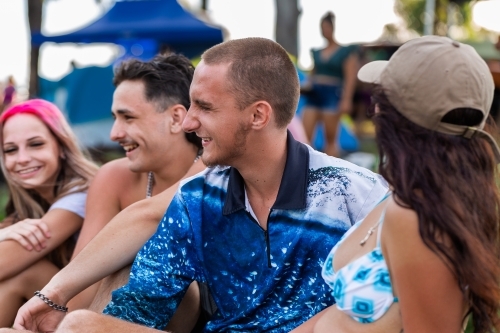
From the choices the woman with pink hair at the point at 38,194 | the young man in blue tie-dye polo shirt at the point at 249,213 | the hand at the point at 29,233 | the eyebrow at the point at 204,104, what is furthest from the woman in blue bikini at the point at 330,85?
the eyebrow at the point at 204,104

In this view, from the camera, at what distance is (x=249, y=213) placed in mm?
2973

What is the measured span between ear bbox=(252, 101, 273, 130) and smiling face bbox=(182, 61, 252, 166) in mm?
23

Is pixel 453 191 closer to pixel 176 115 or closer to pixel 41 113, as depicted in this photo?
pixel 176 115

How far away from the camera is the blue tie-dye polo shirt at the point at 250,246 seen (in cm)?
289

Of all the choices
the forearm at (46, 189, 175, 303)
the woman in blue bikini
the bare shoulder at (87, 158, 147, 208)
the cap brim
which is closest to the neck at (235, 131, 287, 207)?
the forearm at (46, 189, 175, 303)

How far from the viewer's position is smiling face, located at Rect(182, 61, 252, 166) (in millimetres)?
2943

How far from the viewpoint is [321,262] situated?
9.52 ft

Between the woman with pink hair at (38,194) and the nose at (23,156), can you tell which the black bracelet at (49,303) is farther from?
the nose at (23,156)

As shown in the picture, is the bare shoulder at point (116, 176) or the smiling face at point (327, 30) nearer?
the bare shoulder at point (116, 176)

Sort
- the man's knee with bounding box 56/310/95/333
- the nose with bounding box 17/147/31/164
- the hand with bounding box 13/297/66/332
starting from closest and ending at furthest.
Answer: the man's knee with bounding box 56/310/95/333 < the hand with bounding box 13/297/66/332 < the nose with bounding box 17/147/31/164

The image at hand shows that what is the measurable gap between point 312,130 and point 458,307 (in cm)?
784

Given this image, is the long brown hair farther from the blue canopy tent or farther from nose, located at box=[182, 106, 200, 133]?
the blue canopy tent

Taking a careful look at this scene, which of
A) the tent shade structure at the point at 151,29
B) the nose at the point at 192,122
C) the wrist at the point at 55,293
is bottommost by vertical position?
the tent shade structure at the point at 151,29

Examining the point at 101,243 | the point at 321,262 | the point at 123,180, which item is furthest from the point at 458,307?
the point at 123,180
